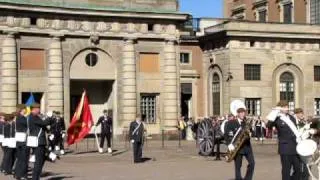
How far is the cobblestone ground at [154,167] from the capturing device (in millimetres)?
20625

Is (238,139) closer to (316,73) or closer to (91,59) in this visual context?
(91,59)

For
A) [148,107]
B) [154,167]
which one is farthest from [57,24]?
[154,167]

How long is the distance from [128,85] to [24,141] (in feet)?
78.4

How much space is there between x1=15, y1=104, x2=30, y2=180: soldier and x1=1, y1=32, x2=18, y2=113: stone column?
798 inches

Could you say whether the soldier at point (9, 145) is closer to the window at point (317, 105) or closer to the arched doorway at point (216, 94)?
the arched doorway at point (216, 94)

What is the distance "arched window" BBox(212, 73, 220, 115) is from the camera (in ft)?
173

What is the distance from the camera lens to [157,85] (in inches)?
1729

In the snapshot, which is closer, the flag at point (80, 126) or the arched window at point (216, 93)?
the flag at point (80, 126)

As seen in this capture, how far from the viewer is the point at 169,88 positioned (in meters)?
43.8

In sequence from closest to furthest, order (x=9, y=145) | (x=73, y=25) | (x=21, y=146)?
1. (x=21, y=146)
2. (x=9, y=145)
3. (x=73, y=25)

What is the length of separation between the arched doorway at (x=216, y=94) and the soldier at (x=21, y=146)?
33940 millimetres

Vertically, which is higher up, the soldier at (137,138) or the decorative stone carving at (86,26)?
the decorative stone carving at (86,26)

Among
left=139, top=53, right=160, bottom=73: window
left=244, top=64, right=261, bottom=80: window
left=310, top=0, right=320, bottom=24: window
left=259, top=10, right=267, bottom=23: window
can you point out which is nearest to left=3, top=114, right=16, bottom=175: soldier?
left=139, top=53, right=160, bottom=73: window

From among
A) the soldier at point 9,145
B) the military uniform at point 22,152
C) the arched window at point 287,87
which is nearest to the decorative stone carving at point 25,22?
the soldier at point 9,145
